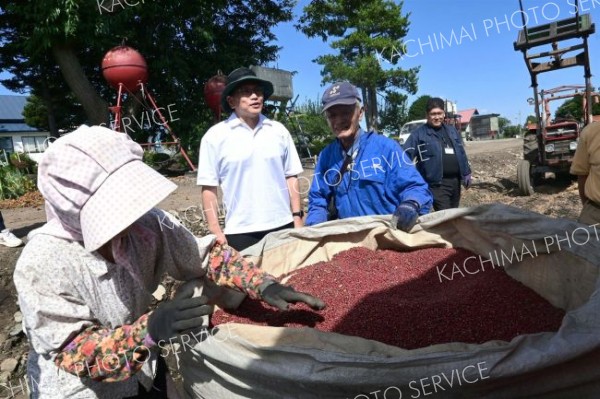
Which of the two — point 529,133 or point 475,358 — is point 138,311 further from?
point 529,133

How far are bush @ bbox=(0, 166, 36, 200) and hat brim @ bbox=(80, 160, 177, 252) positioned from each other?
878cm

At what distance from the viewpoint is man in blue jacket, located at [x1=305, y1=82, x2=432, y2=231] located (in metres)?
2.11

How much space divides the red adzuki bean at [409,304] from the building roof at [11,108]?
35.0 m

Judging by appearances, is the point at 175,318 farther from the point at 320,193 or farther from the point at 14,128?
the point at 14,128

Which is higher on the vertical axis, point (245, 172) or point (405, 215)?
point (245, 172)

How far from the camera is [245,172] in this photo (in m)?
2.31

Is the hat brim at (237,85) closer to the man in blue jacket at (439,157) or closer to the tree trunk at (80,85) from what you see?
the man in blue jacket at (439,157)

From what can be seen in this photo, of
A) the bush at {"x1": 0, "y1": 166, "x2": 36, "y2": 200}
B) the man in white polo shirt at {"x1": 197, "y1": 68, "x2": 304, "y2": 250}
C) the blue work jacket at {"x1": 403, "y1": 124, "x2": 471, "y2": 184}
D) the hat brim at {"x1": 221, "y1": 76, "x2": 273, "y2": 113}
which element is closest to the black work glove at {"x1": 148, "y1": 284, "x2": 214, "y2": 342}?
the man in white polo shirt at {"x1": 197, "y1": 68, "x2": 304, "y2": 250}

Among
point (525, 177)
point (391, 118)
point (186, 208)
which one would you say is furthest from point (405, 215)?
point (391, 118)

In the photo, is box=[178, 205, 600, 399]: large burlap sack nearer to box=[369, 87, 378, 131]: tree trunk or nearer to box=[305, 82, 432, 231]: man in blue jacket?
box=[305, 82, 432, 231]: man in blue jacket

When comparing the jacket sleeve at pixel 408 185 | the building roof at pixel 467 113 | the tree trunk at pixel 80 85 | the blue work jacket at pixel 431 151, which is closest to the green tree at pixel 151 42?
the tree trunk at pixel 80 85

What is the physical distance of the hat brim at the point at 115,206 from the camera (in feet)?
3.25

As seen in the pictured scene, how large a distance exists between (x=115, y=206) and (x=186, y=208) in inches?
197

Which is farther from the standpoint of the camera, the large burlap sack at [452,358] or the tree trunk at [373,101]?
the tree trunk at [373,101]
